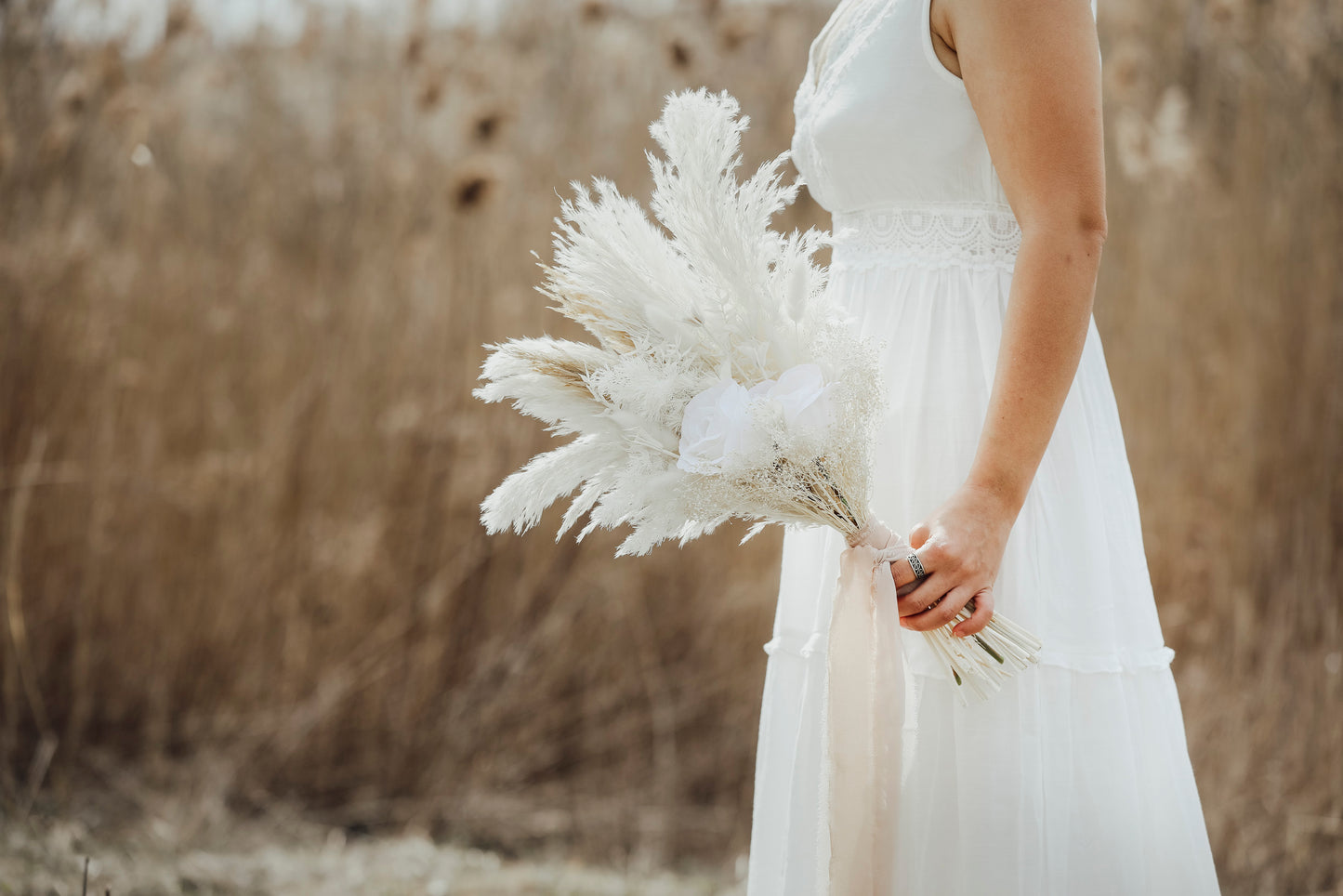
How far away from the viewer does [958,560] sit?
2.90ft

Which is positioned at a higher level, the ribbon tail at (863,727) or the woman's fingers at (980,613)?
the woman's fingers at (980,613)

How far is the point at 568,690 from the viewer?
288 centimetres

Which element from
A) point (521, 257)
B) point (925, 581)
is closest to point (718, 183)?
point (925, 581)

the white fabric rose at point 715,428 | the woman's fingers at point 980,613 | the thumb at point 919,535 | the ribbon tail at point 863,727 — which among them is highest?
the white fabric rose at point 715,428

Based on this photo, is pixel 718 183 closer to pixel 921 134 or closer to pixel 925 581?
pixel 921 134

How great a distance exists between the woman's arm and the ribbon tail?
0.04 metres

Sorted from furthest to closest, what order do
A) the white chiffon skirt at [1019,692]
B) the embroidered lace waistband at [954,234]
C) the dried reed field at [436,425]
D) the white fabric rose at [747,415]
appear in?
the dried reed field at [436,425] → the embroidered lace waistband at [954,234] → the white chiffon skirt at [1019,692] → the white fabric rose at [747,415]

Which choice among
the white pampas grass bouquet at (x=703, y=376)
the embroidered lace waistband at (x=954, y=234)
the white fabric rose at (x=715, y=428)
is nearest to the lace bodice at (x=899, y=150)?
the embroidered lace waistband at (x=954, y=234)

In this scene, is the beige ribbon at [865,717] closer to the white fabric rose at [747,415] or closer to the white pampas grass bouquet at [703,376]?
the white pampas grass bouquet at [703,376]

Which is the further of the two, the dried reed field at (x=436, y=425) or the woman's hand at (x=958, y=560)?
the dried reed field at (x=436, y=425)

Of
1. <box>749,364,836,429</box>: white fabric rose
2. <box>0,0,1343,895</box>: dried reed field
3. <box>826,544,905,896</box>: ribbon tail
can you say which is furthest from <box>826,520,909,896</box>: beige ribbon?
<box>0,0,1343,895</box>: dried reed field

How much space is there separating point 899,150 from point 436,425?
6.70ft

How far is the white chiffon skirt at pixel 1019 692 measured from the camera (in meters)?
0.98

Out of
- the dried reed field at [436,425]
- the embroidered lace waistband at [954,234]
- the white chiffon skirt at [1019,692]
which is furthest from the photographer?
the dried reed field at [436,425]
